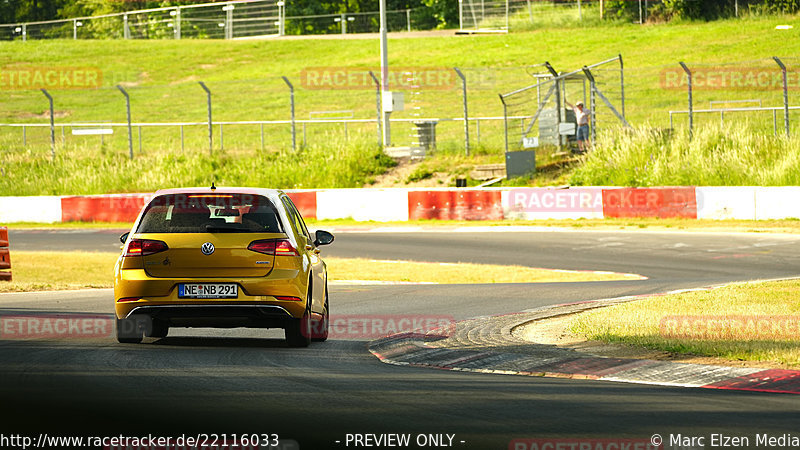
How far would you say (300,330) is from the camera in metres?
10.5

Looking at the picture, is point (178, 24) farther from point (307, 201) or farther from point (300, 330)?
point (300, 330)

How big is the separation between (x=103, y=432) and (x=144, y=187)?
3088cm

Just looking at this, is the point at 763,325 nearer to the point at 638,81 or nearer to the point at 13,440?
the point at 13,440

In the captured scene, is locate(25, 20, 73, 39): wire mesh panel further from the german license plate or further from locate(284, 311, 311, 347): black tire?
the german license plate

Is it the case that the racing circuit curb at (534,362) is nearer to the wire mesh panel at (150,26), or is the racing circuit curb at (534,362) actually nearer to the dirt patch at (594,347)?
the dirt patch at (594,347)

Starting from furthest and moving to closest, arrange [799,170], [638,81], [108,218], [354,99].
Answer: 1. [354,99]
2. [638,81]
3. [108,218]
4. [799,170]

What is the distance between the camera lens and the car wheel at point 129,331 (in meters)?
10.6

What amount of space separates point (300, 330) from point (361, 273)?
10.1 m

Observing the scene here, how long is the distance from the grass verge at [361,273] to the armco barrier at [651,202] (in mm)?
7459

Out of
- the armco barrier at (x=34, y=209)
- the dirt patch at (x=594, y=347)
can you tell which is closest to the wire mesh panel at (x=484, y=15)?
the armco barrier at (x=34, y=209)

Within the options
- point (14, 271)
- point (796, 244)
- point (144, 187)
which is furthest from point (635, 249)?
point (144, 187)

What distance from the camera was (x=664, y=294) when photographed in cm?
1484

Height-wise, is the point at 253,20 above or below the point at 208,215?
above

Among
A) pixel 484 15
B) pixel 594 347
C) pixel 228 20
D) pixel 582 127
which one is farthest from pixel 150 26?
pixel 594 347
